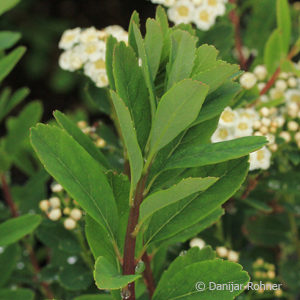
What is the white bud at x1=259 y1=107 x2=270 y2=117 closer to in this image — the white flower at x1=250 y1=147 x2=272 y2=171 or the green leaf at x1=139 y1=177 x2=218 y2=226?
the white flower at x1=250 y1=147 x2=272 y2=171

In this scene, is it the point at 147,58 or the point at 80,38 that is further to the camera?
the point at 80,38

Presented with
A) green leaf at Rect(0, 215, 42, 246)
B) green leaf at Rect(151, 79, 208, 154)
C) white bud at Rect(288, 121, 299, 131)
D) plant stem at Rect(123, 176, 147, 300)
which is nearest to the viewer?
green leaf at Rect(151, 79, 208, 154)

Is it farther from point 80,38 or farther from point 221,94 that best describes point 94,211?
point 80,38

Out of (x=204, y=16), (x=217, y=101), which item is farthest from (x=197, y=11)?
(x=217, y=101)

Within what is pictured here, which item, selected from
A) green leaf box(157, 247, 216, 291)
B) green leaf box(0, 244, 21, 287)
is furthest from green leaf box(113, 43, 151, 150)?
green leaf box(0, 244, 21, 287)

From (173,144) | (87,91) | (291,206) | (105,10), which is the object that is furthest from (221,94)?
(105,10)

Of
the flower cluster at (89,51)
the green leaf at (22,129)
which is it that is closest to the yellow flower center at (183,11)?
the flower cluster at (89,51)

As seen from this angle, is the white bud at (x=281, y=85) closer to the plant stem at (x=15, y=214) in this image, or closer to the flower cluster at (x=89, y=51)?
the flower cluster at (x=89, y=51)

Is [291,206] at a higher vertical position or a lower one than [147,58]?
lower
